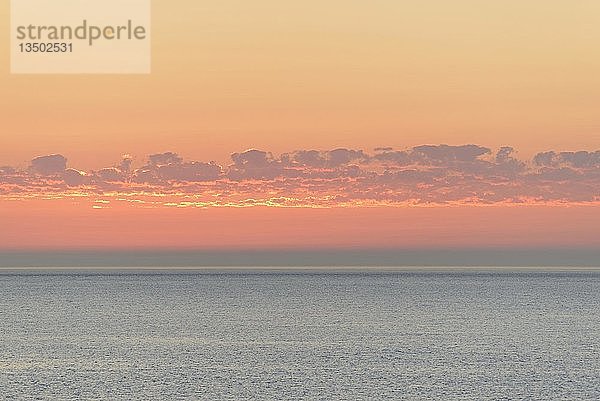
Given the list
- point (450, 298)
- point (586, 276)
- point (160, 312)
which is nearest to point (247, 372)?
point (160, 312)

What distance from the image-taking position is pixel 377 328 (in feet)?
85.0

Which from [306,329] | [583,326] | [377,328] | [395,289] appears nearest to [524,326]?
[583,326]

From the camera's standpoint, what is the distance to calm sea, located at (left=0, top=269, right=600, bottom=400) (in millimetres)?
16422

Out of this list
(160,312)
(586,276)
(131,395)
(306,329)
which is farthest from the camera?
(586,276)

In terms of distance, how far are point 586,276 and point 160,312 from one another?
33.2 m

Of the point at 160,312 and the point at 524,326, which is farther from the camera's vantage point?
the point at 160,312

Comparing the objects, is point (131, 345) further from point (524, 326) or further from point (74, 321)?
point (524, 326)

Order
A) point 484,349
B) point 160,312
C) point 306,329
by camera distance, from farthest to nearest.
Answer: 1. point 160,312
2. point 306,329
3. point 484,349

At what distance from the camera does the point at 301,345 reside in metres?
22.1

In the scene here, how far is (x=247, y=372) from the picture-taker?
59.3 ft

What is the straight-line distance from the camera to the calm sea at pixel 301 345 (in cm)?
1642

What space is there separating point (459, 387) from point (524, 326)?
10.9 metres

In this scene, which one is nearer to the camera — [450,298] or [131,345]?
[131,345]

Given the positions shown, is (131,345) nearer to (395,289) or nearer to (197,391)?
(197,391)
